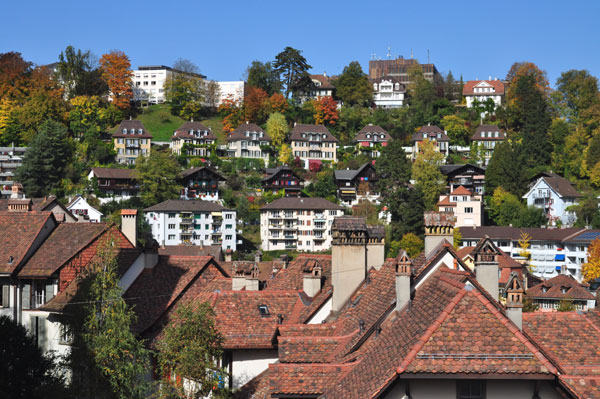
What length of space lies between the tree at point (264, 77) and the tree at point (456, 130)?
4358 centimetres

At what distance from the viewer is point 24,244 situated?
3291 centimetres

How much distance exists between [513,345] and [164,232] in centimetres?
10456

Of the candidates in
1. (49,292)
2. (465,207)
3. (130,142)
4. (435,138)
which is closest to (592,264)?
(465,207)

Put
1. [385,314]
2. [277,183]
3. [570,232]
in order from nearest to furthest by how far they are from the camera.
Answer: [385,314] → [570,232] → [277,183]

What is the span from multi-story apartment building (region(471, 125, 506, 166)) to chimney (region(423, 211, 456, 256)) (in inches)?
5137

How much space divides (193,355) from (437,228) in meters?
8.21

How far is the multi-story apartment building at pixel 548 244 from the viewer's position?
4031 inches

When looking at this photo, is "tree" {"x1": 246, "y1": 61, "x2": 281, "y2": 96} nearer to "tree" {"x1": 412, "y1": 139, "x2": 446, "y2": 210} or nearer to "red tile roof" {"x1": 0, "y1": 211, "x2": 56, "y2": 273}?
"tree" {"x1": 412, "y1": 139, "x2": 446, "y2": 210}

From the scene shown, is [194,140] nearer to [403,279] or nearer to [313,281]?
[313,281]

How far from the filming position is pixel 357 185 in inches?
5271

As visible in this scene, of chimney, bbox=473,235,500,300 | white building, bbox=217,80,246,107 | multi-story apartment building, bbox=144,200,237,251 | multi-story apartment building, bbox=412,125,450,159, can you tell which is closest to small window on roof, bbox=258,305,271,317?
chimney, bbox=473,235,500,300

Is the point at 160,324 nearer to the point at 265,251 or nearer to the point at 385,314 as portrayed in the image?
the point at 385,314

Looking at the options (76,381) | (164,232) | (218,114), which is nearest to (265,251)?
(164,232)

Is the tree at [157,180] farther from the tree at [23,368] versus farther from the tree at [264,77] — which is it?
the tree at [23,368]
